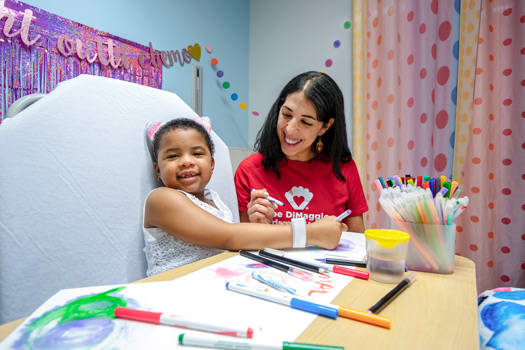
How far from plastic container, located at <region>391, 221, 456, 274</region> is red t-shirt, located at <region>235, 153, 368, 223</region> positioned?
0.58m

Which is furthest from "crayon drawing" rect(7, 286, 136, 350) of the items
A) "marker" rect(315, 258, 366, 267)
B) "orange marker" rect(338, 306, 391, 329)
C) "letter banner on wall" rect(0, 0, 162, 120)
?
"letter banner on wall" rect(0, 0, 162, 120)

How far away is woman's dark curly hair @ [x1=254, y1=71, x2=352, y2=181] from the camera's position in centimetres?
117

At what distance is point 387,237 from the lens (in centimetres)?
53

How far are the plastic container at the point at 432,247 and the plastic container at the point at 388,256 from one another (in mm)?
68

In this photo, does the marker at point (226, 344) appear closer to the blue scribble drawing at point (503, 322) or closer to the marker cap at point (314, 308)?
the marker cap at point (314, 308)

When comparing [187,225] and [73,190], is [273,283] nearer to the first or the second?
[187,225]

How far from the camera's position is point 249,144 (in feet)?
8.92

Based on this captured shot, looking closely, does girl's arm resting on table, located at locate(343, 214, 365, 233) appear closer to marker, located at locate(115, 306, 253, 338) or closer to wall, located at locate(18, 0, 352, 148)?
marker, located at locate(115, 306, 253, 338)

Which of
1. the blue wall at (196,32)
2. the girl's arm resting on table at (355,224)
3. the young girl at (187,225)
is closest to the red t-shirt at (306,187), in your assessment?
the girl's arm resting on table at (355,224)

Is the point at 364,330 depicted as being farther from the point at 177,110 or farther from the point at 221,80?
the point at 221,80

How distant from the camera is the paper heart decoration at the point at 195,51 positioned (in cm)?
209

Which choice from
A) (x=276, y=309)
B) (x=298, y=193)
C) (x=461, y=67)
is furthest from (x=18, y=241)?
(x=461, y=67)

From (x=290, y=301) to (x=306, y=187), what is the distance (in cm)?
84

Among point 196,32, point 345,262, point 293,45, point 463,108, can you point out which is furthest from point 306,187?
point 293,45
